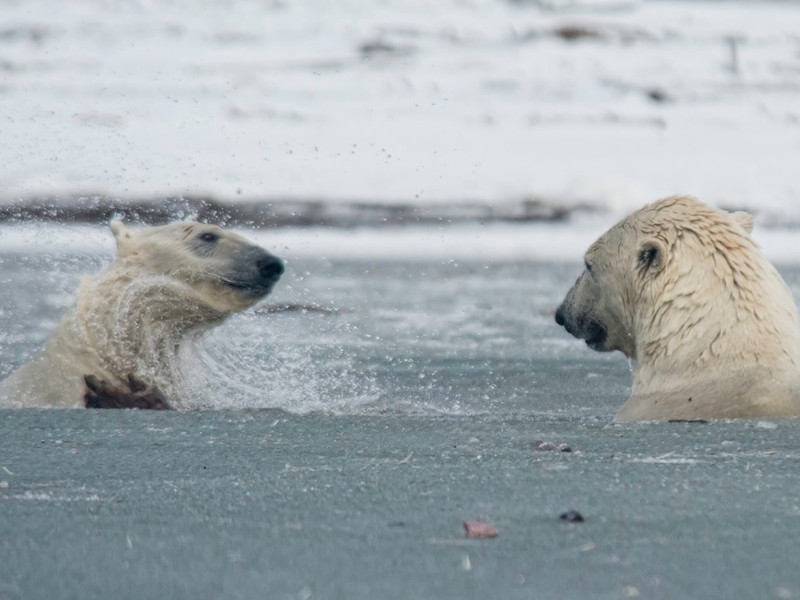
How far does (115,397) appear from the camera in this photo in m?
5.31

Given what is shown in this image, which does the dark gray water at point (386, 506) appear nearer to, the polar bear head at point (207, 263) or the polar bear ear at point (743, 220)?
the polar bear head at point (207, 263)

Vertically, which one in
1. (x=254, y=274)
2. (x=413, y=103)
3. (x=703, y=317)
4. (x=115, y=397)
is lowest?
(x=413, y=103)

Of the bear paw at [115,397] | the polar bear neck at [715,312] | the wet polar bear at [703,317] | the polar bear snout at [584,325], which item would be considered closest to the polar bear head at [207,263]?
the bear paw at [115,397]

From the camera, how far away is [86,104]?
19484 millimetres

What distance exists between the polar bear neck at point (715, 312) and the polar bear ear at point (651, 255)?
1.1 inches

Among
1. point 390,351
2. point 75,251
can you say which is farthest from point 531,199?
point 390,351

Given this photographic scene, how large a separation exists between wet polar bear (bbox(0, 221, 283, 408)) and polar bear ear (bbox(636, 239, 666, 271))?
1568mm

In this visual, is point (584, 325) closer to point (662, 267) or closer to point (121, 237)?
point (662, 267)

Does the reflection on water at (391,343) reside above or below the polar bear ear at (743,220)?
A: below

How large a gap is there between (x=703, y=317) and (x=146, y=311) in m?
2.26

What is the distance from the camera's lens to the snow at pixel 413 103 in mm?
17188

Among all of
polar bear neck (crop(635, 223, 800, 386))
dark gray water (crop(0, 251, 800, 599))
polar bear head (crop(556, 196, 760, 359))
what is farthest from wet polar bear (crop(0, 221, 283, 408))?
polar bear neck (crop(635, 223, 800, 386))

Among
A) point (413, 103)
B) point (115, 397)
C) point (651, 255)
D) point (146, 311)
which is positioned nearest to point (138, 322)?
point (146, 311)

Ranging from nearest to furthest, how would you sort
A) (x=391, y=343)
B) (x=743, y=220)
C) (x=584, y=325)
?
(x=743, y=220) → (x=584, y=325) → (x=391, y=343)
